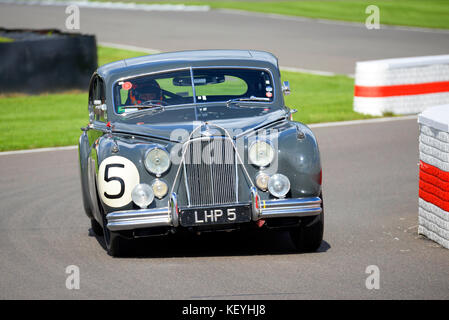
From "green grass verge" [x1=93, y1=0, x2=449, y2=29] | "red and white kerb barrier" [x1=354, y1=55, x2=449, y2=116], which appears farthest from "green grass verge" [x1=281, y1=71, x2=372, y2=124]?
"green grass verge" [x1=93, y1=0, x2=449, y2=29]

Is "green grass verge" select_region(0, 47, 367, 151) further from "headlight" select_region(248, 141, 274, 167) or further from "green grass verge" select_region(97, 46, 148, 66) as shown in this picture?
"headlight" select_region(248, 141, 274, 167)

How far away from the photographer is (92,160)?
312 inches

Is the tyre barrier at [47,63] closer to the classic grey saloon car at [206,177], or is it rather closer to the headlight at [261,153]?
the classic grey saloon car at [206,177]

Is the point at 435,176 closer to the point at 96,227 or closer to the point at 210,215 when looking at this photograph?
the point at 210,215

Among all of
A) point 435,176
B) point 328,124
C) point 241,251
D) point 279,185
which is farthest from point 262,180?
point 328,124

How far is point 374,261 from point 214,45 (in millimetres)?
21027

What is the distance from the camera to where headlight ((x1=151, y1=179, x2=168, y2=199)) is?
7282 mm

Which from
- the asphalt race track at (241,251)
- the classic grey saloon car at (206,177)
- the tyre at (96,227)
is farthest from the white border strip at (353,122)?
the classic grey saloon car at (206,177)

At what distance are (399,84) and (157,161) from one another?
10445 mm

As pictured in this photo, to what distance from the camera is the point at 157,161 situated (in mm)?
7312

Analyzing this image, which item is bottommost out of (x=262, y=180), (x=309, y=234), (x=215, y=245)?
(x=215, y=245)

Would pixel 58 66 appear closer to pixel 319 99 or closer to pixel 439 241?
pixel 319 99

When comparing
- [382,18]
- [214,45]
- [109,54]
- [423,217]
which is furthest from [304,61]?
[423,217]

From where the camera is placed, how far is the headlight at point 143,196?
725 centimetres
